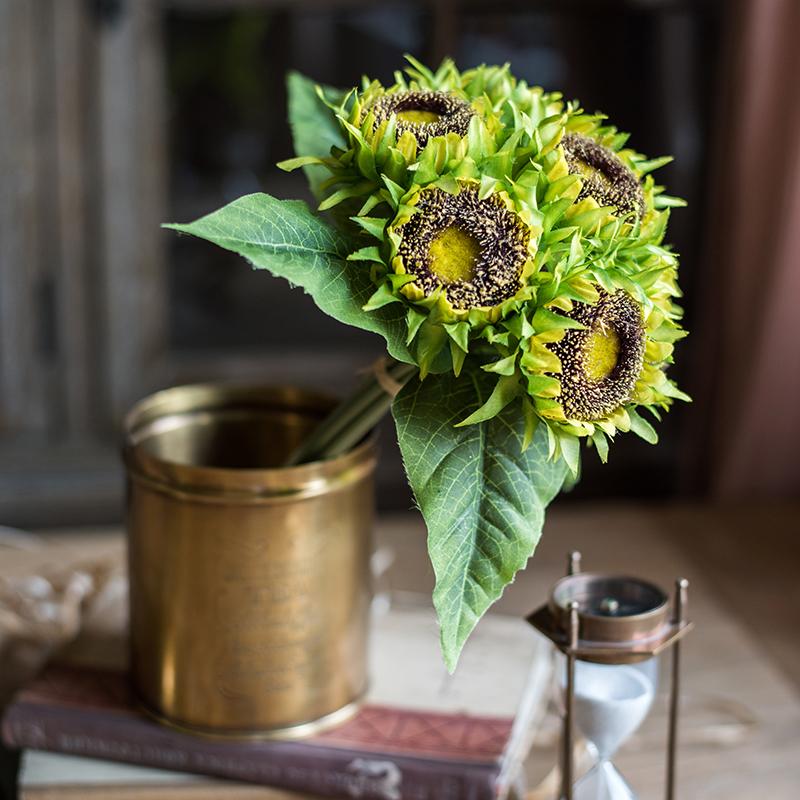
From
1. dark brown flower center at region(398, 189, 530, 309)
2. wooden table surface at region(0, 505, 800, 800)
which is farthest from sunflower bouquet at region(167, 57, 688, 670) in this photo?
wooden table surface at region(0, 505, 800, 800)

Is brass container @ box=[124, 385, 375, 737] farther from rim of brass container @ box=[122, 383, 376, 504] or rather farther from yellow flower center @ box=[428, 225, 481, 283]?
yellow flower center @ box=[428, 225, 481, 283]

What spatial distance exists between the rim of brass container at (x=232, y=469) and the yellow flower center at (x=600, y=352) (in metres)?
0.16

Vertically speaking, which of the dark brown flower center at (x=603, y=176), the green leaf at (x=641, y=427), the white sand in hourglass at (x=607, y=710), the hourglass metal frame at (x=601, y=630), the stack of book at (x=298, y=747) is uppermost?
the dark brown flower center at (x=603, y=176)

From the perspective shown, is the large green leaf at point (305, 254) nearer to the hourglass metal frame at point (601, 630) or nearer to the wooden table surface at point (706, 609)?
the hourglass metal frame at point (601, 630)

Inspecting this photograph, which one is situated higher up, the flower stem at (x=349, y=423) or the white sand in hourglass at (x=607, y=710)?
the flower stem at (x=349, y=423)

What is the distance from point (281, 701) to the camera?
0.62 meters

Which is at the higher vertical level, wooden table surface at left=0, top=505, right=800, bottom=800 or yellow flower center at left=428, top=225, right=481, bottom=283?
yellow flower center at left=428, top=225, right=481, bottom=283

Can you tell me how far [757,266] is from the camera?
4.75 ft

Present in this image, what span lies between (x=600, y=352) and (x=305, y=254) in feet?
0.41

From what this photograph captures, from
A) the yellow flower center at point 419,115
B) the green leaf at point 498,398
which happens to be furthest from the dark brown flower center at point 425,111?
the green leaf at point 498,398

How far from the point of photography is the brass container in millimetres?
581

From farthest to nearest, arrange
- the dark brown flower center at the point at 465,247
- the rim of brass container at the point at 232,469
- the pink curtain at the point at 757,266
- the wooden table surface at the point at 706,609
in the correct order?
1. the pink curtain at the point at 757,266
2. the wooden table surface at the point at 706,609
3. the rim of brass container at the point at 232,469
4. the dark brown flower center at the point at 465,247

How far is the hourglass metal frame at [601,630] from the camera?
54cm

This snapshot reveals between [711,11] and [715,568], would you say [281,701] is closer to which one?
[715,568]
